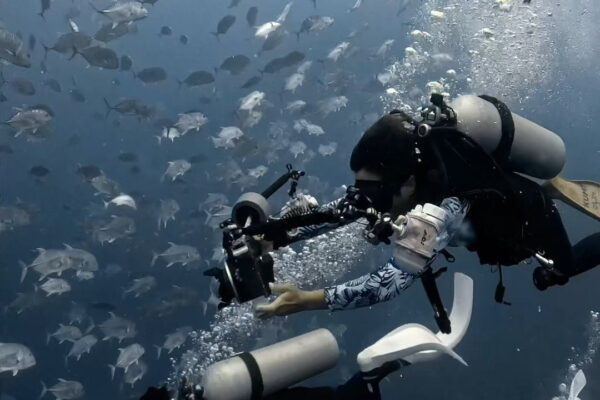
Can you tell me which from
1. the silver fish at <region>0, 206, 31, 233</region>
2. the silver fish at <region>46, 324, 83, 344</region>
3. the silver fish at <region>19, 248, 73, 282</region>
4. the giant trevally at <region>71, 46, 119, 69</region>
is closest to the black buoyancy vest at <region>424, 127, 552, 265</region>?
the silver fish at <region>19, 248, 73, 282</region>

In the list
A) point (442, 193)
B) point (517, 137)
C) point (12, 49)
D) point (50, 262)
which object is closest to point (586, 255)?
point (517, 137)

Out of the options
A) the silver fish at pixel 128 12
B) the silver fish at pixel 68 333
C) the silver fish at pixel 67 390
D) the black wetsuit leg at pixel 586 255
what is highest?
the silver fish at pixel 128 12

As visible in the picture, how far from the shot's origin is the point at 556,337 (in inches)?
687

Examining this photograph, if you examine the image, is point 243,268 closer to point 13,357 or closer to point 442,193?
point 442,193

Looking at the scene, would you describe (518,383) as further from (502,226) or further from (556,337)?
(502,226)

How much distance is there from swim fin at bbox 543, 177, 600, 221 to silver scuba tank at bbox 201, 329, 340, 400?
2.10 metres

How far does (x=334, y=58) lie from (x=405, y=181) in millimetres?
15779

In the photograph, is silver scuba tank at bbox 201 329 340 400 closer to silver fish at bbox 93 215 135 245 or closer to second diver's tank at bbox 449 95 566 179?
second diver's tank at bbox 449 95 566 179

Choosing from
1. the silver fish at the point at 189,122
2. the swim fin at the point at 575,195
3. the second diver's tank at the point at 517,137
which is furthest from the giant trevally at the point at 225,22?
the second diver's tank at the point at 517,137

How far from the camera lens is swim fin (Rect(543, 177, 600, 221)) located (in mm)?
4129

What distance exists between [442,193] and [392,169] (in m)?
0.35

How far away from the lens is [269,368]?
325cm

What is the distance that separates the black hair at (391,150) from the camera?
3.24 meters

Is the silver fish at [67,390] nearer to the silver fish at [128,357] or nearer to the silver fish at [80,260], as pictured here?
the silver fish at [128,357]
